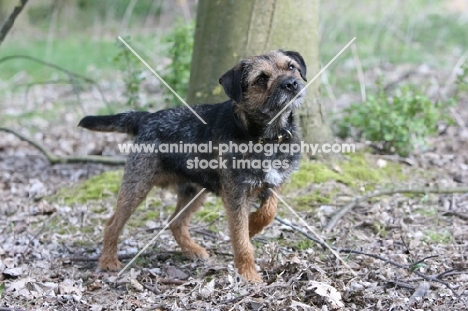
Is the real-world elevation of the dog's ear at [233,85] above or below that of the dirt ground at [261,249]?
above

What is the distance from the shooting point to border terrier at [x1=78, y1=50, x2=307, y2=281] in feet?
16.2

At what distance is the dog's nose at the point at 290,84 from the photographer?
4.84 m

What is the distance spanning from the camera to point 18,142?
9555 mm

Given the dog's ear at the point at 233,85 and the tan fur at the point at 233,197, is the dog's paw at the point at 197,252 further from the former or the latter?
the dog's ear at the point at 233,85

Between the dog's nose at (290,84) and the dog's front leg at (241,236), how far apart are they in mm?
963

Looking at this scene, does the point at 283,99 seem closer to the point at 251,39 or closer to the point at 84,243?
the point at 251,39

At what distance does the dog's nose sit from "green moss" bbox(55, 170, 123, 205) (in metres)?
2.89

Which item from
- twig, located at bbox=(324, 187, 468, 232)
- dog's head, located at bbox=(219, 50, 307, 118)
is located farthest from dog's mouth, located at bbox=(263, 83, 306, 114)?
twig, located at bbox=(324, 187, 468, 232)

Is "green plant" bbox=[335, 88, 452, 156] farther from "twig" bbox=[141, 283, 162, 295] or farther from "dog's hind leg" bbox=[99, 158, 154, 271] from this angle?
"twig" bbox=[141, 283, 162, 295]

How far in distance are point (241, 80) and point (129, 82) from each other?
3364 millimetres

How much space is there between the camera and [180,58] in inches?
317

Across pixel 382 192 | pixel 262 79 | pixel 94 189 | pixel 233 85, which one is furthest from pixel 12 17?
pixel 382 192

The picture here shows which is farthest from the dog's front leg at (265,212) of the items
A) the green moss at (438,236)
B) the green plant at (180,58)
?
the green plant at (180,58)

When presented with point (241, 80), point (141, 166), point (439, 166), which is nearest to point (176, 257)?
point (141, 166)
